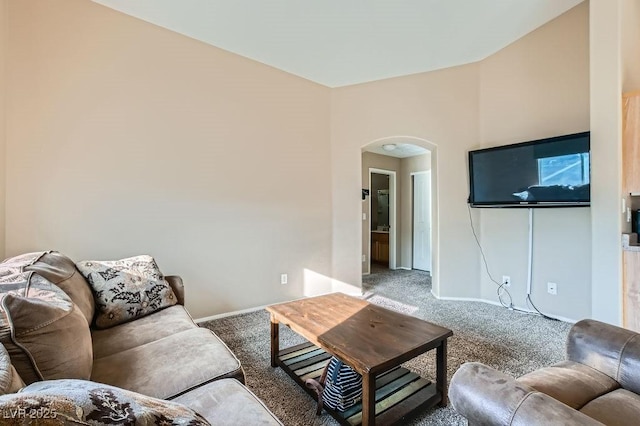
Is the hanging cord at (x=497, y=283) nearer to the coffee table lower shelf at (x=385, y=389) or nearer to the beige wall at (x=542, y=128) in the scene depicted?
the beige wall at (x=542, y=128)

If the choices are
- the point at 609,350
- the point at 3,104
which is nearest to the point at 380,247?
the point at 609,350

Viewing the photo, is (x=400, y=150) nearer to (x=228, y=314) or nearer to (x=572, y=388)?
(x=228, y=314)

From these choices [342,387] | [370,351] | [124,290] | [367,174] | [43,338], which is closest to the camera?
[43,338]

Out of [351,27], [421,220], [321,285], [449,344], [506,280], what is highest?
[351,27]

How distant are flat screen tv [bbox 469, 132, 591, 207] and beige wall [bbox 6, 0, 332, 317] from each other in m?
1.94

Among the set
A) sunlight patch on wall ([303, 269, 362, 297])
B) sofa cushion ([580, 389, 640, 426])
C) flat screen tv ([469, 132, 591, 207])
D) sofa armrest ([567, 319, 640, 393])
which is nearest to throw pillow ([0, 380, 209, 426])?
sofa cushion ([580, 389, 640, 426])

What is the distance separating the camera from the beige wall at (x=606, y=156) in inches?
87.3

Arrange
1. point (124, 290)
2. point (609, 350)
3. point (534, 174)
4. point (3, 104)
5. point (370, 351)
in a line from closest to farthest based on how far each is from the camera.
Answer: point (609, 350), point (370, 351), point (124, 290), point (3, 104), point (534, 174)

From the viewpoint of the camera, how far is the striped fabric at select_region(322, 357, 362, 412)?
1.63 m

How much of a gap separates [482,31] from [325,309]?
3.27 meters

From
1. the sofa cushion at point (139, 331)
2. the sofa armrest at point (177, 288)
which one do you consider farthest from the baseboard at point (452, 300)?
the sofa cushion at point (139, 331)

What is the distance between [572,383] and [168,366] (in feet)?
5.75

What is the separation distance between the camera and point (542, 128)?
3.25 metres

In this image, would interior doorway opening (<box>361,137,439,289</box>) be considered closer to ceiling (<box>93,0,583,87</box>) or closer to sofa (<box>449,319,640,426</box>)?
ceiling (<box>93,0,583,87</box>)
